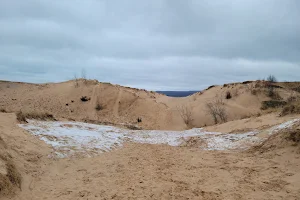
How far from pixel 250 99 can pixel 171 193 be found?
18.4m

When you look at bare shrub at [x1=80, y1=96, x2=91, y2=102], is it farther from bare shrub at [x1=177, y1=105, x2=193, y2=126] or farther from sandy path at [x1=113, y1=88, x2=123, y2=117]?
bare shrub at [x1=177, y1=105, x2=193, y2=126]

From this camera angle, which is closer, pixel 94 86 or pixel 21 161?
pixel 21 161

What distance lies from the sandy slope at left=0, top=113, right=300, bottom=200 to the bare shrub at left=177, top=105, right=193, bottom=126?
1220 centimetres

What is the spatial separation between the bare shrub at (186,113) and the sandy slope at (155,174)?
12200mm

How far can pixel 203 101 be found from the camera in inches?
945

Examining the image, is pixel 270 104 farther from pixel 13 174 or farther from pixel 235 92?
pixel 13 174

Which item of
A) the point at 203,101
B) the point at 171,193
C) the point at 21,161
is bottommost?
the point at 171,193

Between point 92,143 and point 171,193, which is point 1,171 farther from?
point 92,143

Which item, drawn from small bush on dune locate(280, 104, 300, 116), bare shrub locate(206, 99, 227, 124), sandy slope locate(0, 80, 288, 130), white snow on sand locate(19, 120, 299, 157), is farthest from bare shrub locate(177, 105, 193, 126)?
small bush on dune locate(280, 104, 300, 116)

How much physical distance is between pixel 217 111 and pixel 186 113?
103 inches

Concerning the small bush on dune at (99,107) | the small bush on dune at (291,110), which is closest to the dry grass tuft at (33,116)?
the small bush on dune at (291,110)

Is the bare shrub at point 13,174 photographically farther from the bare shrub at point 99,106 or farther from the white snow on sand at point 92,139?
the bare shrub at point 99,106

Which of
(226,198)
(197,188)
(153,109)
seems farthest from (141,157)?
(153,109)

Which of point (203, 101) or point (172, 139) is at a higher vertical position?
point (203, 101)
